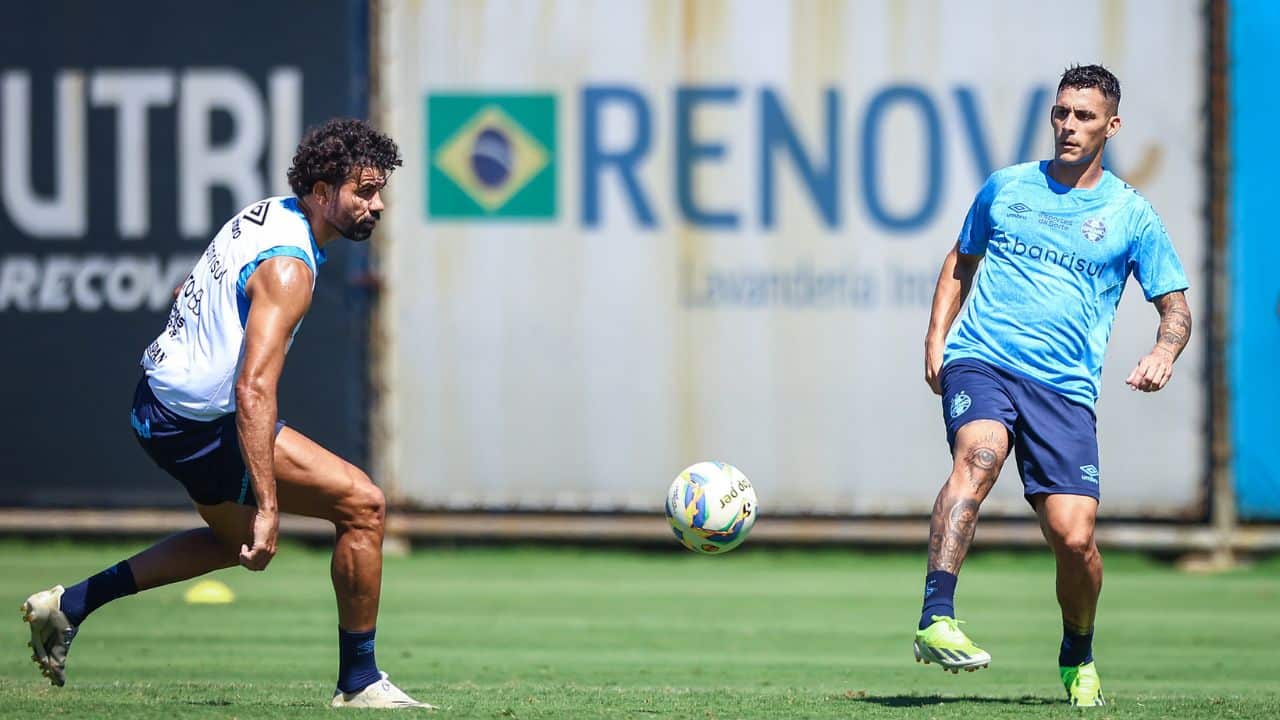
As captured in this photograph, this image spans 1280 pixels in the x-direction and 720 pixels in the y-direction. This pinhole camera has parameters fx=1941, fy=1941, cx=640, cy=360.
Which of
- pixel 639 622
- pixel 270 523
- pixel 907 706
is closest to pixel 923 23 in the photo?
pixel 639 622

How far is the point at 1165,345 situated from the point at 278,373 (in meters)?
3.28

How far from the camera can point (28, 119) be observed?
578 inches

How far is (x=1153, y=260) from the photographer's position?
24.5ft

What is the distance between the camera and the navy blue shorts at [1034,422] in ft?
24.0

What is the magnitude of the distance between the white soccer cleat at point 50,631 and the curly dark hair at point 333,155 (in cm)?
185

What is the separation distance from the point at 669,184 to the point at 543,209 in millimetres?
949

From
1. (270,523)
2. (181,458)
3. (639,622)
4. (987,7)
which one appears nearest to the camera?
(270,523)

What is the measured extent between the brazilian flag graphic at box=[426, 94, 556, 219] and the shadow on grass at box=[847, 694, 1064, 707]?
23.5 feet

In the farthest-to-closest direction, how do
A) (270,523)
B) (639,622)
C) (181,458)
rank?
(639,622) < (181,458) < (270,523)

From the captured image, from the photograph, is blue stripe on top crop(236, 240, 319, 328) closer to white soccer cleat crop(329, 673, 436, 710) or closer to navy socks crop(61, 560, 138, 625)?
navy socks crop(61, 560, 138, 625)

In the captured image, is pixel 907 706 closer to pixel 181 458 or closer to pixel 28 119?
pixel 181 458

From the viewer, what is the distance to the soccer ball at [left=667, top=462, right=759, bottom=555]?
26.3 ft

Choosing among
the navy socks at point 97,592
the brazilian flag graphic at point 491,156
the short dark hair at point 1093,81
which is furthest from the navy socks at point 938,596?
the brazilian flag graphic at point 491,156

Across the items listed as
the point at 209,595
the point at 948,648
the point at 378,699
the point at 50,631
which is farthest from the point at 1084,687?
the point at 209,595
